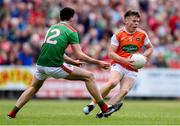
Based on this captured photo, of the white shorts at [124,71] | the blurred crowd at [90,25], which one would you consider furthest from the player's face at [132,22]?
the blurred crowd at [90,25]

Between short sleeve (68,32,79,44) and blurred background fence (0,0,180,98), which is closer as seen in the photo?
short sleeve (68,32,79,44)

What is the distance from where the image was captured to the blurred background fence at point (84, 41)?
29719mm

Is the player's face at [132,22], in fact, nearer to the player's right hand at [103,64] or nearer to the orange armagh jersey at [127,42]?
the orange armagh jersey at [127,42]

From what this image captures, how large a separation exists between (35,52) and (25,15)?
1.88 metres

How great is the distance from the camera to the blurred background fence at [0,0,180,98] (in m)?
29.7

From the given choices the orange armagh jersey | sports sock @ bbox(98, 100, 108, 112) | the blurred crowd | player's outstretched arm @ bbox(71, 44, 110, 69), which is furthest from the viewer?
the blurred crowd

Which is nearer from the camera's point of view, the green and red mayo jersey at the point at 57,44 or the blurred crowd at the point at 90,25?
the green and red mayo jersey at the point at 57,44

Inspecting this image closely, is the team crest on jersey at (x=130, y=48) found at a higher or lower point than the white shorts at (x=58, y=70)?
higher

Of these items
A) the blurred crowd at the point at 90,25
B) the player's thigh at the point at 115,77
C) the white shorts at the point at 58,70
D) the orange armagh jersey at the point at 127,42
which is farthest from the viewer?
the blurred crowd at the point at 90,25

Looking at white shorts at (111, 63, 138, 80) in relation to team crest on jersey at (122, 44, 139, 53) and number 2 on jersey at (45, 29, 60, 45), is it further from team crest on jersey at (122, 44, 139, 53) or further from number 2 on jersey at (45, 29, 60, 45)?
number 2 on jersey at (45, 29, 60, 45)

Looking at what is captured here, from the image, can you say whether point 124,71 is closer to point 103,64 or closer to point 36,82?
point 103,64

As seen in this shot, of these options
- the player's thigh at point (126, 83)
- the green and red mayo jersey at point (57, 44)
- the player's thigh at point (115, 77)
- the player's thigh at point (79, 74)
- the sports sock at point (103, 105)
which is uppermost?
the green and red mayo jersey at point (57, 44)

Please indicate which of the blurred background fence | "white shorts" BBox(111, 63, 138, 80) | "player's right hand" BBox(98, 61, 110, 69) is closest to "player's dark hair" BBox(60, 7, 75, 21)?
"player's right hand" BBox(98, 61, 110, 69)

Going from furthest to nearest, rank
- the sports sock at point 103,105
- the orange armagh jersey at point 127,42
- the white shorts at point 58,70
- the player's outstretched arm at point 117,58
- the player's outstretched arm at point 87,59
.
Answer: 1. the orange armagh jersey at point 127,42
2. the player's outstretched arm at point 117,58
3. the sports sock at point 103,105
4. the white shorts at point 58,70
5. the player's outstretched arm at point 87,59
